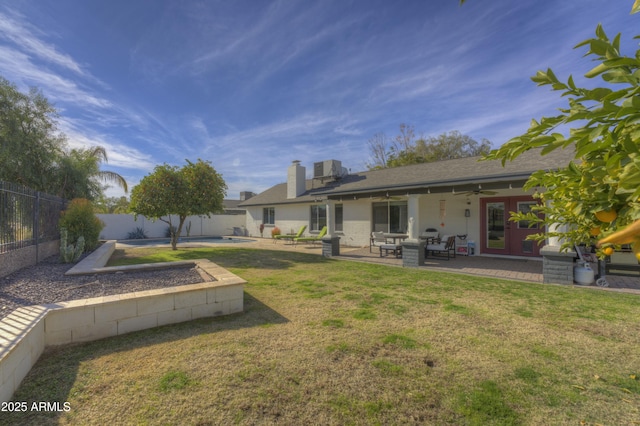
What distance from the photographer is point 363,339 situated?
403 cm

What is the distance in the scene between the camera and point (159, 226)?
2361cm

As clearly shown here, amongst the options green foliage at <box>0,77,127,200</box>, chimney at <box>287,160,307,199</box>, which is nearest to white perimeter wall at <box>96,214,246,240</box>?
green foliage at <box>0,77,127,200</box>

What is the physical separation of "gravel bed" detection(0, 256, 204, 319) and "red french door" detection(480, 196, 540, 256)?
1159cm

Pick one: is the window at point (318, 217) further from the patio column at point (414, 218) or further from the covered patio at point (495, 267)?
the patio column at point (414, 218)

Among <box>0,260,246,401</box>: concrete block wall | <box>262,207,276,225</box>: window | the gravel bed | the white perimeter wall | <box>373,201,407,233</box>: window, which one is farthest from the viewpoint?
<box>262,207,276,225</box>: window

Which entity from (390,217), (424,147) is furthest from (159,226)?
(424,147)

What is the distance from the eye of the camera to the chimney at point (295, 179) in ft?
66.8

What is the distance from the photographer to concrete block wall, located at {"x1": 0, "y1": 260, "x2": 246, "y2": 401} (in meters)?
2.89

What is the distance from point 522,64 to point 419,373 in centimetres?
1036

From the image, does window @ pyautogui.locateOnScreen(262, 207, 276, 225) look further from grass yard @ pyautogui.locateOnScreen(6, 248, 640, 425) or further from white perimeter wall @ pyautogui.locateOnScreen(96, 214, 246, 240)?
grass yard @ pyautogui.locateOnScreen(6, 248, 640, 425)

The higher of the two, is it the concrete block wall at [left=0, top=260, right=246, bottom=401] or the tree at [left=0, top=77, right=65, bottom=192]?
the tree at [left=0, top=77, right=65, bottom=192]

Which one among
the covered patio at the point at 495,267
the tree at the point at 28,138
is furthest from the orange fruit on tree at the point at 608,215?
the tree at the point at 28,138

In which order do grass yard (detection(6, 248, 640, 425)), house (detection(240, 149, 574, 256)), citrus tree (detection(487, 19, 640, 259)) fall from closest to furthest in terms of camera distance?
citrus tree (detection(487, 19, 640, 259)), grass yard (detection(6, 248, 640, 425)), house (detection(240, 149, 574, 256))

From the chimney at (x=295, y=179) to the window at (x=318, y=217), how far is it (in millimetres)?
2413
